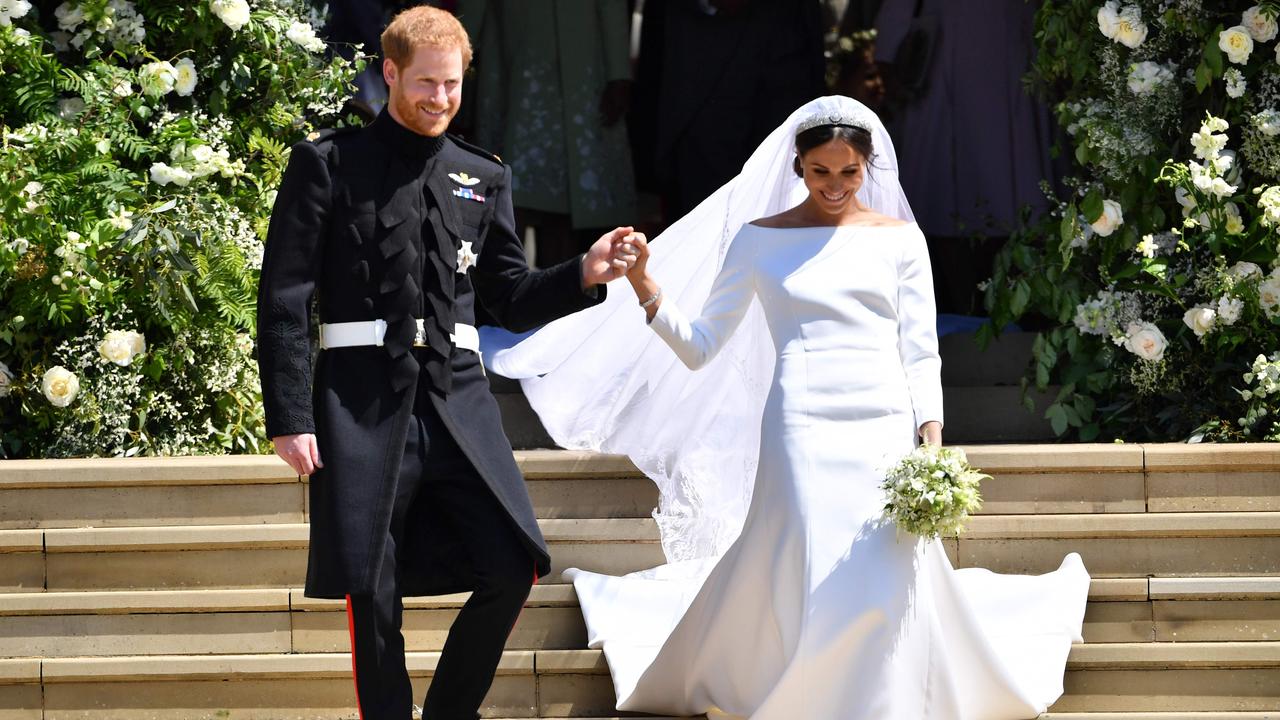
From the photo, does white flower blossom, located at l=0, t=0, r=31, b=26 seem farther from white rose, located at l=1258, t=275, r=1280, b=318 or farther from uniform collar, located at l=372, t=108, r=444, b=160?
white rose, located at l=1258, t=275, r=1280, b=318

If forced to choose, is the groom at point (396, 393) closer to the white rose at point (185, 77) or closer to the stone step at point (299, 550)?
the stone step at point (299, 550)

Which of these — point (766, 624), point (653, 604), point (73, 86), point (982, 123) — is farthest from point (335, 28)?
point (766, 624)

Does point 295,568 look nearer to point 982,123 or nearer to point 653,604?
point 653,604

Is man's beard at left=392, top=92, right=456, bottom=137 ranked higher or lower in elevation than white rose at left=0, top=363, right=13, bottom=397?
higher

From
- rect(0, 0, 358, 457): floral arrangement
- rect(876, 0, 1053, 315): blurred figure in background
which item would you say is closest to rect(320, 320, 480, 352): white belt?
rect(0, 0, 358, 457): floral arrangement

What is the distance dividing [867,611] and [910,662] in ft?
0.56

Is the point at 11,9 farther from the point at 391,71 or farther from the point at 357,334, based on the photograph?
the point at 357,334

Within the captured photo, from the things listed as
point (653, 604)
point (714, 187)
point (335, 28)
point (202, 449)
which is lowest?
point (653, 604)

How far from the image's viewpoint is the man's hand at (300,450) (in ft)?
11.7

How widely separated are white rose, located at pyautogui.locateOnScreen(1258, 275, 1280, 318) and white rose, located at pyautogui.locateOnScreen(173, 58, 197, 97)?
4.14m

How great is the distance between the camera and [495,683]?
4680 mm

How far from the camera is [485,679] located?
3734 millimetres

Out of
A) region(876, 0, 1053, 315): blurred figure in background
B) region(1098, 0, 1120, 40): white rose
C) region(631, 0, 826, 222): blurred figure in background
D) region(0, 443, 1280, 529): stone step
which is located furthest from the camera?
region(876, 0, 1053, 315): blurred figure in background

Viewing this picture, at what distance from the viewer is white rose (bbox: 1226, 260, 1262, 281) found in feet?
19.0
